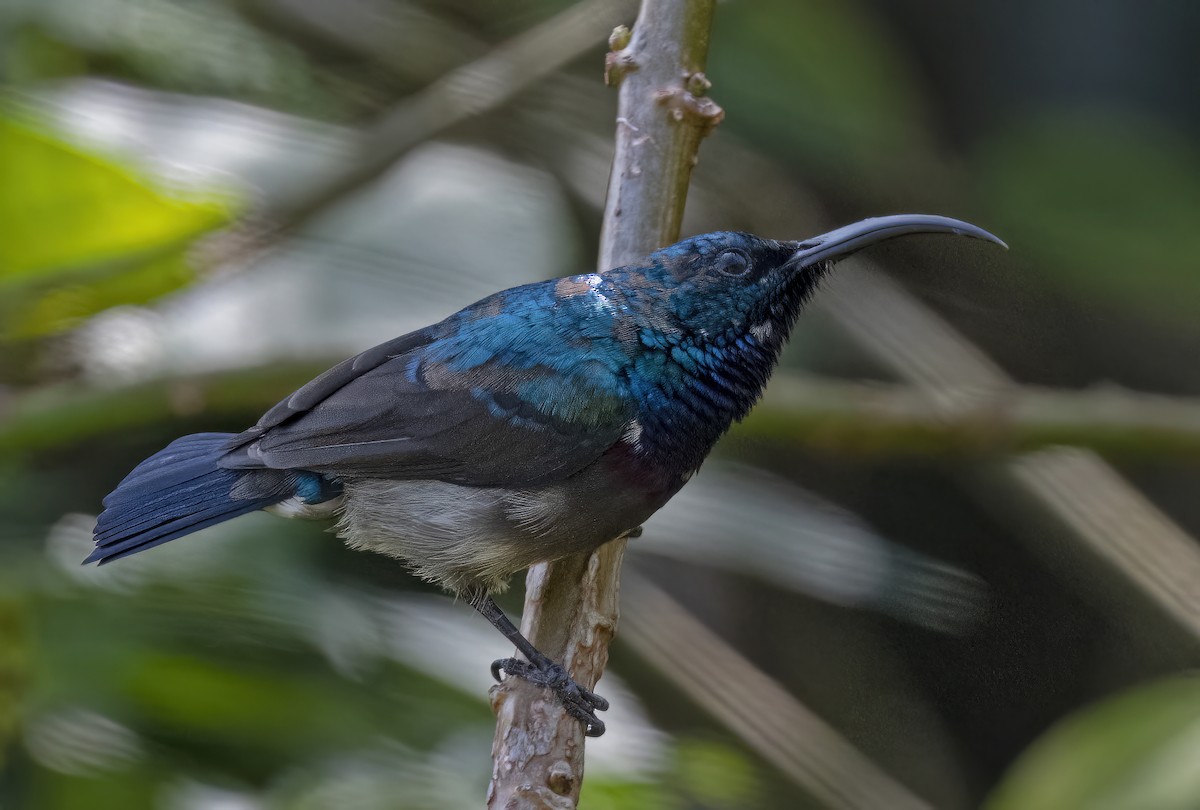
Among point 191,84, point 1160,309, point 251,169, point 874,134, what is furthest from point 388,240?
point 1160,309

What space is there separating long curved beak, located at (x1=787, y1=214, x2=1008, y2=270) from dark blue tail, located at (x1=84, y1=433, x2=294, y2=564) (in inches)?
48.7

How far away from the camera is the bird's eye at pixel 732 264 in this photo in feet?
8.99

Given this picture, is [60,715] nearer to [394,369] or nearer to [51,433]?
[51,433]

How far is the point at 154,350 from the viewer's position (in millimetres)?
3660

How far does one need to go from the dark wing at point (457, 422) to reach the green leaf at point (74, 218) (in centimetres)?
44

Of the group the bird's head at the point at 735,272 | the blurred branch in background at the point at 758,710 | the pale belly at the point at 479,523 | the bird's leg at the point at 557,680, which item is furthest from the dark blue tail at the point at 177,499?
the blurred branch in background at the point at 758,710

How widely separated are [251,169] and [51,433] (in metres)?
1.19

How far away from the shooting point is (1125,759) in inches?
99.6

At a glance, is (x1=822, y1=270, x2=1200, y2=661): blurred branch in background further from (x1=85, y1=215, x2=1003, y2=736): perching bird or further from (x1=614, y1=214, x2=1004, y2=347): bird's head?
(x1=85, y1=215, x2=1003, y2=736): perching bird

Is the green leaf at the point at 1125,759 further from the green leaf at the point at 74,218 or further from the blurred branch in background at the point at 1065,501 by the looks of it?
the green leaf at the point at 74,218

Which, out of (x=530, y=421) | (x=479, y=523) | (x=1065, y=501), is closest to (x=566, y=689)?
(x=479, y=523)

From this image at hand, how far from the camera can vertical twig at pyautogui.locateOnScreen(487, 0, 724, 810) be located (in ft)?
8.86

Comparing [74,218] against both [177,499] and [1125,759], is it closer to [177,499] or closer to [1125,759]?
[177,499]

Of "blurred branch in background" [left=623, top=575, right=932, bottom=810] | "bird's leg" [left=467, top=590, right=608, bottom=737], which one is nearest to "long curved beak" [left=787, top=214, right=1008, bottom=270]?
"bird's leg" [left=467, top=590, right=608, bottom=737]
